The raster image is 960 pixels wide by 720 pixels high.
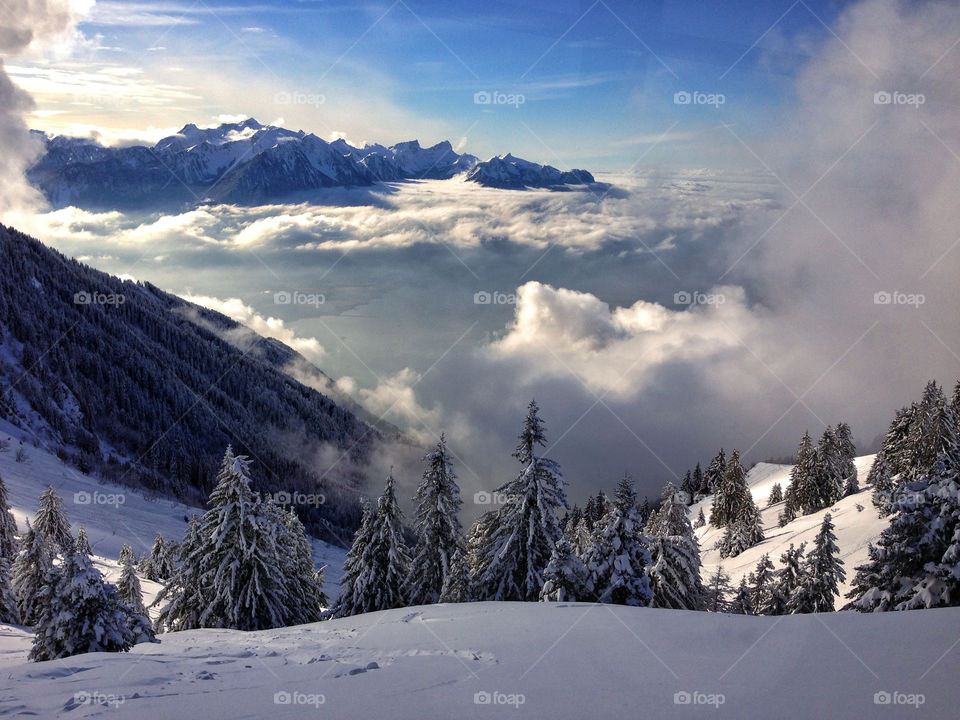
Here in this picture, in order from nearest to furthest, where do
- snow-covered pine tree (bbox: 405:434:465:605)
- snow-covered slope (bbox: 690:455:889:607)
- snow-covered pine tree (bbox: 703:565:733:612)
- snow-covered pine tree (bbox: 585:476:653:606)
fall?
snow-covered pine tree (bbox: 585:476:653:606)
snow-covered pine tree (bbox: 405:434:465:605)
snow-covered pine tree (bbox: 703:565:733:612)
snow-covered slope (bbox: 690:455:889:607)

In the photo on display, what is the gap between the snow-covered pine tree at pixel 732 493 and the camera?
62.9 metres

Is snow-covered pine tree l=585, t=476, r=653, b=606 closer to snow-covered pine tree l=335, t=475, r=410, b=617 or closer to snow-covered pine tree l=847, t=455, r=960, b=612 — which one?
snow-covered pine tree l=847, t=455, r=960, b=612

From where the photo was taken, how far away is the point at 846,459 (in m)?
63.4

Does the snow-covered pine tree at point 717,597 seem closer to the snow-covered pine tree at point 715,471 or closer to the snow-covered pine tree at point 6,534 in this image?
the snow-covered pine tree at point 6,534

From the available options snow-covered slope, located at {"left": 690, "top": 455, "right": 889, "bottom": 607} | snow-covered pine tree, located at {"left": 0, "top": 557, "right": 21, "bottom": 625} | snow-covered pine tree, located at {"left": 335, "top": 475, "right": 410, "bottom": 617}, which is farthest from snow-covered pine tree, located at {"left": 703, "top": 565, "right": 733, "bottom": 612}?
snow-covered pine tree, located at {"left": 0, "top": 557, "right": 21, "bottom": 625}

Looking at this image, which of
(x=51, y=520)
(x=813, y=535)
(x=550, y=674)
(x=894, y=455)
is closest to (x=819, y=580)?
(x=813, y=535)

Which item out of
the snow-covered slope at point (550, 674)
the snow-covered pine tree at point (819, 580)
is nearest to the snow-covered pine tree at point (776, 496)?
the snow-covered pine tree at point (819, 580)

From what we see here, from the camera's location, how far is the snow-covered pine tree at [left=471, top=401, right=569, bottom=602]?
77.6 ft

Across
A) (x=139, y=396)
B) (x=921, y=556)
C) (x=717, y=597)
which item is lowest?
(x=717, y=597)

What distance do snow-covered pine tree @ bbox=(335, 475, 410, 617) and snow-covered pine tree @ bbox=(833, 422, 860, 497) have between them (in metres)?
55.2

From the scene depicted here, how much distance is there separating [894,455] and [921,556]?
44.5 meters

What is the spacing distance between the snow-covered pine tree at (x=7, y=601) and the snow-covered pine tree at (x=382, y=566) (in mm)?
15853

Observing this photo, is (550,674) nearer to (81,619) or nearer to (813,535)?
(81,619)

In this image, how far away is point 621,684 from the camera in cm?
893
